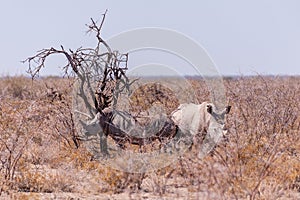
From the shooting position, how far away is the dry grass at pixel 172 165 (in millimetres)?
5988

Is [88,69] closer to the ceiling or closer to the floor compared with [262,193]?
closer to the ceiling

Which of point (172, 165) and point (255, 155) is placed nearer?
point (172, 165)

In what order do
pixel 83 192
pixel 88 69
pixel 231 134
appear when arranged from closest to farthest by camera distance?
pixel 83 192 < pixel 231 134 < pixel 88 69

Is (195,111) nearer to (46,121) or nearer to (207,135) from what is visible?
(207,135)

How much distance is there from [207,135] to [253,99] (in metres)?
3.51

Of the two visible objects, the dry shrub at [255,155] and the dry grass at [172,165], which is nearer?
the dry shrub at [255,155]

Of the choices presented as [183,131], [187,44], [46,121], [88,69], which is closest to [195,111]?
[183,131]

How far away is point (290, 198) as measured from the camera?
6.95 m

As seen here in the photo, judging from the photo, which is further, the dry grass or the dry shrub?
the dry grass

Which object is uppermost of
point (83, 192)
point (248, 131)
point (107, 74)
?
point (107, 74)

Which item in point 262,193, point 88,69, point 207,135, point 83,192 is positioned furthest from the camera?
point 88,69

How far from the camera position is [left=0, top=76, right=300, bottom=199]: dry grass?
5.99 m

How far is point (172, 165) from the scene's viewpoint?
780 centimetres

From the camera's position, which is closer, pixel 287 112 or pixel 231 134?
pixel 231 134
